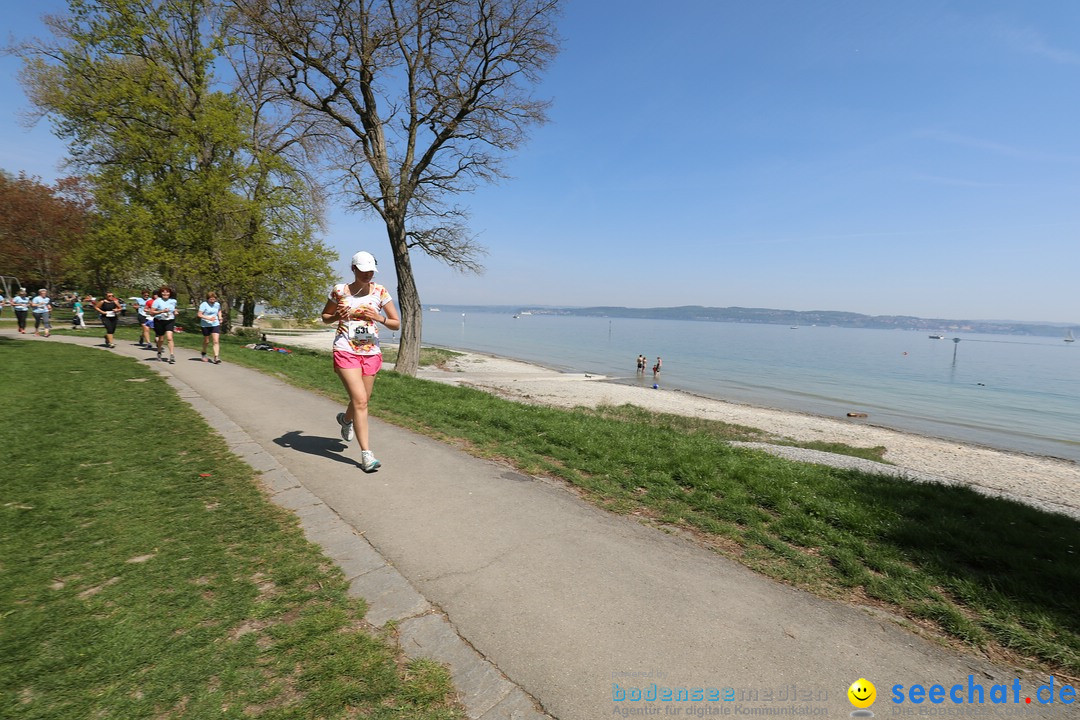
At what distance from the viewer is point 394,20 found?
562 inches

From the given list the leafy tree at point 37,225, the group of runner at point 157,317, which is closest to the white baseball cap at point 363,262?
the group of runner at point 157,317

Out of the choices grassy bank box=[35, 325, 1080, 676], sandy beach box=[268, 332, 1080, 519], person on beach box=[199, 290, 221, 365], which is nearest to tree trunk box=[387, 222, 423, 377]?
person on beach box=[199, 290, 221, 365]

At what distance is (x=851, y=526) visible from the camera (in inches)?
167

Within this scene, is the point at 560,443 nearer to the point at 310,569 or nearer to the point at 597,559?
the point at 597,559

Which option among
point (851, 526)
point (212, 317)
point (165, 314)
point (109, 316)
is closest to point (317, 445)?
point (851, 526)

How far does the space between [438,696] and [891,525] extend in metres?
4.14

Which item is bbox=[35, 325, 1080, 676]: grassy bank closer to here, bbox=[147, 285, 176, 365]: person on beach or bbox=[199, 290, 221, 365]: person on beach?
bbox=[199, 290, 221, 365]: person on beach

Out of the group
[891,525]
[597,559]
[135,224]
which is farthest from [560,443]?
[135,224]

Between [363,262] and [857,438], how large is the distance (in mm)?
19600

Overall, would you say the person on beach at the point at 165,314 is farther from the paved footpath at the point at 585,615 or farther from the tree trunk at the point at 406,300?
the paved footpath at the point at 585,615

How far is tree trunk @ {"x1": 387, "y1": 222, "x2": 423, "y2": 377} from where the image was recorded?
51.3 ft

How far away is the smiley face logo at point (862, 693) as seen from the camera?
7.53ft

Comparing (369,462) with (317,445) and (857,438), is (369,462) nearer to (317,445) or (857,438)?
(317,445)

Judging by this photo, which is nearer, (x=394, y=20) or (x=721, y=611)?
(x=721, y=611)
